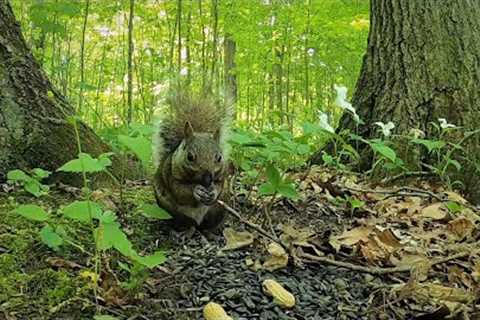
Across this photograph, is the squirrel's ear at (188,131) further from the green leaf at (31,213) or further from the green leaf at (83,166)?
the green leaf at (31,213)

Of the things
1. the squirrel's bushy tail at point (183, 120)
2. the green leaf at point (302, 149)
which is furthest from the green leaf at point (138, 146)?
the green leaf at point (302, 149)

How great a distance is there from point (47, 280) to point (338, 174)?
6.63 ft

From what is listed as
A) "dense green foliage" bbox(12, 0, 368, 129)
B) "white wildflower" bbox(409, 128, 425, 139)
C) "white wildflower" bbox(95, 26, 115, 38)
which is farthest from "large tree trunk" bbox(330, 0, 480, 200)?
"white wildflower" bbox(95, 26, 115, 38)

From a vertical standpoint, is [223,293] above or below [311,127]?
below

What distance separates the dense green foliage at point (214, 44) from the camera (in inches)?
313

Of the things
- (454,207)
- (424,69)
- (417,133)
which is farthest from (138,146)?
(424,69)

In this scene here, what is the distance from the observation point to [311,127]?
242 cm

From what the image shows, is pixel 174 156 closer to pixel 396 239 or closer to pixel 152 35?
pixel 396 239

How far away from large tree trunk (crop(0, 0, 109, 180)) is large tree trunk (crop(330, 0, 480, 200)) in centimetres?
197

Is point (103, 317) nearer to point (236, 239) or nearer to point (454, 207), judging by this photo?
point (236, 239)

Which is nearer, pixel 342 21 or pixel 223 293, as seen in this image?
pixel 223 293

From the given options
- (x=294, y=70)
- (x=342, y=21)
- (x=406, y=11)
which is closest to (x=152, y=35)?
(x=294, y=70)

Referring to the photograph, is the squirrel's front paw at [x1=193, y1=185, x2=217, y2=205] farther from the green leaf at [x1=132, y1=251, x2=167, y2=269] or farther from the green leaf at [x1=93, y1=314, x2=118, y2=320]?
the green leaf at [x1=93, y1=314, x2=118, y2=320]

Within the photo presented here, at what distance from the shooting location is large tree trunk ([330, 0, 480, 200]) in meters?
3.64
